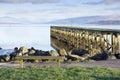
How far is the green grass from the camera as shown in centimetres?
1659

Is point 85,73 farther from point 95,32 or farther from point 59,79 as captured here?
point 95,32

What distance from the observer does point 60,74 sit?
679 inches

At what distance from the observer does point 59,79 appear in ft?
53.6

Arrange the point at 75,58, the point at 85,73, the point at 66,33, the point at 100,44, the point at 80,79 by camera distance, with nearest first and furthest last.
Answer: the point at 80,79 → the point at 85,73 → the point at 75,58 → the point at 100,44 → the point at 66,33

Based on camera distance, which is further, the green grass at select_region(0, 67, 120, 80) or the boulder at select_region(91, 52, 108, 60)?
the boulder at select_region(91, 52, 108, 60)

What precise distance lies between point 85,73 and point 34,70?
218 centimetres

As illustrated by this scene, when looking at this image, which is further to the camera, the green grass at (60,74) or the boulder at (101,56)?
the boulder at (101,56)

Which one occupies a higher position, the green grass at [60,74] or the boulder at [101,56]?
the green grass at [60,74]

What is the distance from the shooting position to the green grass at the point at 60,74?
16.6 meters

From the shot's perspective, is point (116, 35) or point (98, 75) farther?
point (116, 35)

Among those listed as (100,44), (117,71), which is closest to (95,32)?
(100,44)

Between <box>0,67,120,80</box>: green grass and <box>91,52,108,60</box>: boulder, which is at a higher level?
<box>0,67,120,80</box>: green grass

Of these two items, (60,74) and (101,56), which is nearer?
(60,74)

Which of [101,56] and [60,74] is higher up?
[60,74]
